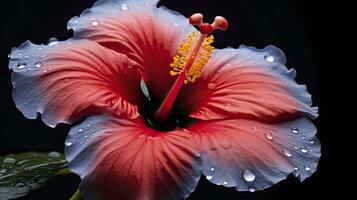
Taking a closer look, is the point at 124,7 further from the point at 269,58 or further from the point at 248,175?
the point at 248,175

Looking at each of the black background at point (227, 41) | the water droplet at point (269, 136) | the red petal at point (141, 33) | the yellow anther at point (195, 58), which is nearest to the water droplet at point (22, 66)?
→ the red petal at point (141, 33)

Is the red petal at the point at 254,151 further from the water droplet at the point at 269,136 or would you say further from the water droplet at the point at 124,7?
the water droplet at the point at 124,7

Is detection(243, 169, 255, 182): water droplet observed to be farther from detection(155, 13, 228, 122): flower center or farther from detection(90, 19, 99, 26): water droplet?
detection(90, 19, 99, 26): water droplet

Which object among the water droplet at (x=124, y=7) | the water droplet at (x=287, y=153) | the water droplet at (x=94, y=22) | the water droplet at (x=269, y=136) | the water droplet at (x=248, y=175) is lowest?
the water droplet at (x=248, y=175)

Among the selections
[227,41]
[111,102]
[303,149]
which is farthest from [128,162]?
[227,41]

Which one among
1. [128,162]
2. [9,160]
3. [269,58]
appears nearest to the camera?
[128,162]

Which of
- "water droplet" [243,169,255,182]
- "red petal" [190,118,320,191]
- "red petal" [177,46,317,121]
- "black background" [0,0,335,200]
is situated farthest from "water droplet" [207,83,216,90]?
"black background" [0,0,335,200]
